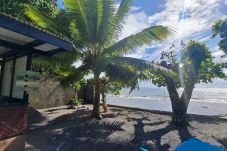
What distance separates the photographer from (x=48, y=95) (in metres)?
17.9

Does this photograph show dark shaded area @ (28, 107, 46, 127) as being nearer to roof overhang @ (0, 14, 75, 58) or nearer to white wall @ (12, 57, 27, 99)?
white wall @ (12, 57, 27, 99)

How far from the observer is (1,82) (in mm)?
7988

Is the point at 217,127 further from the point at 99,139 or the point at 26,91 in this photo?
the point at 26,91

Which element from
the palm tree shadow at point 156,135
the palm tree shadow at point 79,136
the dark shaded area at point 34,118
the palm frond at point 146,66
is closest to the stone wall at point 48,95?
the dark shaded area at point 34,118

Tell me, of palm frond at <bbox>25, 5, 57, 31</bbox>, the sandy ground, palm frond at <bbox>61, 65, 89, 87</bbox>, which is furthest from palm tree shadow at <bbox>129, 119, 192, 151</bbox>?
palm frond at <bbox>25, 5, 57, 31</bbox>

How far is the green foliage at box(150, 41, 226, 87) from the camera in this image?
12398 millimetres

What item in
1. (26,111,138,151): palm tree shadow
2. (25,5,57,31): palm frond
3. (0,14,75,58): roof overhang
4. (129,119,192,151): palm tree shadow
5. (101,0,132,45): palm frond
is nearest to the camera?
(0,14,75,58): roof overhang

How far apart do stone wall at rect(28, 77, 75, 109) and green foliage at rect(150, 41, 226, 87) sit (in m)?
8.02

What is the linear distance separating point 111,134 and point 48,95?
9.40 meters

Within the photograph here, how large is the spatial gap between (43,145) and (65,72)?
19.2 ft

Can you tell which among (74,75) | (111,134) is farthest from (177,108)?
(74,75)

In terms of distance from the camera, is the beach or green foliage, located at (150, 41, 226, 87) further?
the beach

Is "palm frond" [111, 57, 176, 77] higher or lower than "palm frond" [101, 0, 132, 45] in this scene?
lower

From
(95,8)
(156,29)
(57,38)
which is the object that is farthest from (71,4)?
(57,38)
